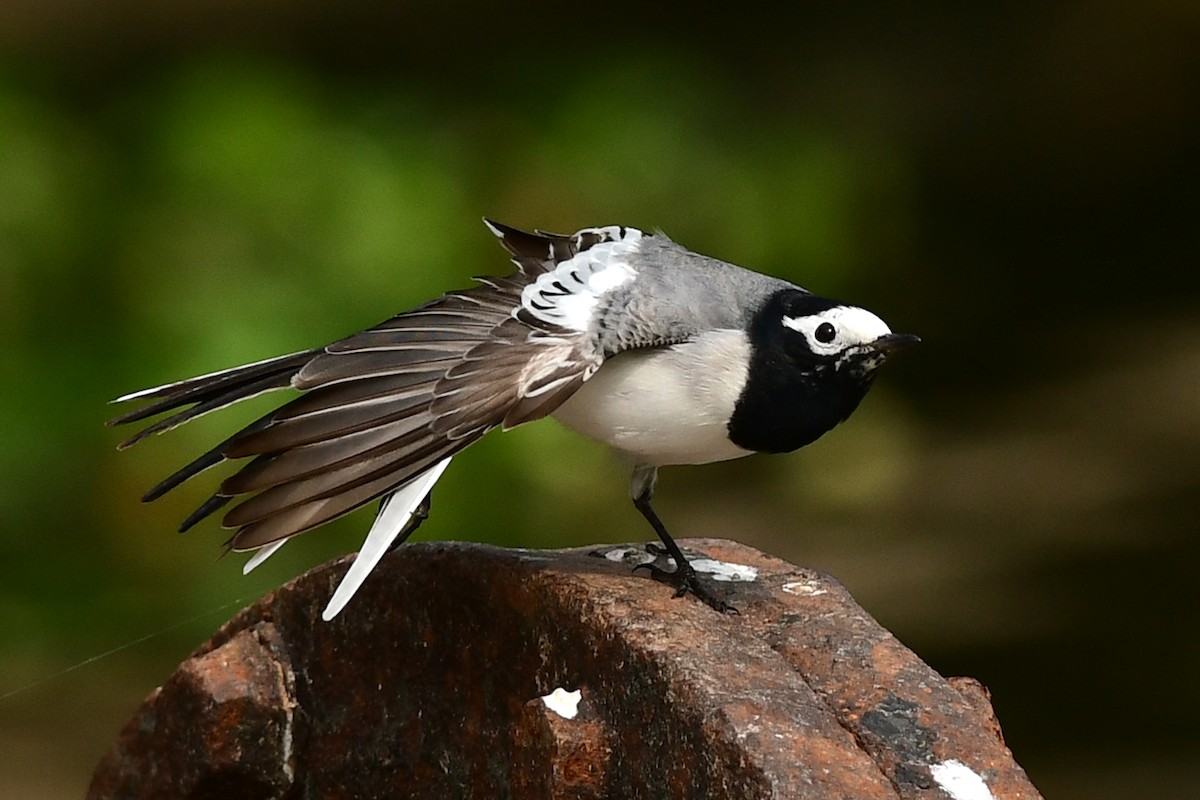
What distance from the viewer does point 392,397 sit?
1.59 meters

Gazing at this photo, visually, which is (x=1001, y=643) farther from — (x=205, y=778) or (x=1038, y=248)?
(x=205, y=778)

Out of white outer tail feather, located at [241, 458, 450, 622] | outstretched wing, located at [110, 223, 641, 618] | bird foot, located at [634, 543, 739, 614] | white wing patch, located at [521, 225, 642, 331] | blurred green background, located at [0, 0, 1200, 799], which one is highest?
white wing patch, located at [521, 225, 642, 331]

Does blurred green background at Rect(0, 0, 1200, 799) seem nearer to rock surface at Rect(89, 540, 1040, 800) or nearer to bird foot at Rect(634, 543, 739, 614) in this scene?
rock surface at Rect(89, 540, 1040, 800)

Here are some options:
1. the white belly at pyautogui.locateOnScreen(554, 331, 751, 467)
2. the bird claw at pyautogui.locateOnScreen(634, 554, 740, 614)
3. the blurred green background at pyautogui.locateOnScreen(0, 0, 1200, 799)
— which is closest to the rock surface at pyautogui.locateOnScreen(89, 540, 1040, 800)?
the bird claw at pyautogui.locateOnScreen(634, 554, 740, 614)

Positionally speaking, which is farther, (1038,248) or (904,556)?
(1038,248)

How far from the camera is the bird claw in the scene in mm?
1707

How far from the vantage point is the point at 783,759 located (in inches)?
54.1

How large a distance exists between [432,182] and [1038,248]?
5.63 feet

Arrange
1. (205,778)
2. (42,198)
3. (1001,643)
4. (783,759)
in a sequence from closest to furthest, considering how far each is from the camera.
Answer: (783,759), (205,778), (1001,643), (42,198)

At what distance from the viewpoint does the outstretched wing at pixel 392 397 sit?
1.51 metres

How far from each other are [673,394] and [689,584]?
7.4 inches

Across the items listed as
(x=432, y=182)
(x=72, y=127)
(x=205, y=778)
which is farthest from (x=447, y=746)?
(x=72, y=127)

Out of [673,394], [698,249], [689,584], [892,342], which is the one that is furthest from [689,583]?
[698,249]

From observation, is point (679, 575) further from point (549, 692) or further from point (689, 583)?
point (549, 692)
